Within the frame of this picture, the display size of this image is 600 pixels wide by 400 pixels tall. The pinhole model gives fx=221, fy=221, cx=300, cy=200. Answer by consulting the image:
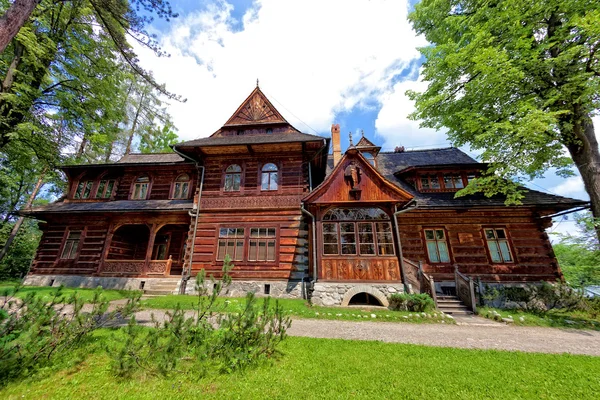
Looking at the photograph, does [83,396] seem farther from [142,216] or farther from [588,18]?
[588,18]

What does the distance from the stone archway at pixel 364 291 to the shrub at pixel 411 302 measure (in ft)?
1.13

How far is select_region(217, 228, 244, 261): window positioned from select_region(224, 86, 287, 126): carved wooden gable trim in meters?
7.86

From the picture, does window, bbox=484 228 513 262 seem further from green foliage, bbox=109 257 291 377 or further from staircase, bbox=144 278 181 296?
staircase, bbox=144 278 181 296

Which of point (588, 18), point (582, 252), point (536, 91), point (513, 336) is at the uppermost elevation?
point (588, 18)

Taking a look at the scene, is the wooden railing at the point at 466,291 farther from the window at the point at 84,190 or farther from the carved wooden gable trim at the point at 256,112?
the window at the point at 84,190

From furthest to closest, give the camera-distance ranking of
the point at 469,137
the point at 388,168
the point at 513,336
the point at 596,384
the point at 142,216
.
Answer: the point at 388,168
the point at 142,216
the point at 469,137
the point at 513,336
the point at 596,384

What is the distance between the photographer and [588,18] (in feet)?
24.6

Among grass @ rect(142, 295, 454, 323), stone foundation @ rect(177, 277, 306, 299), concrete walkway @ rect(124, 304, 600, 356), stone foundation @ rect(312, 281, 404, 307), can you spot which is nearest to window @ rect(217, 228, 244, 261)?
stone foundation @ rect(177, 277, 306, 299)

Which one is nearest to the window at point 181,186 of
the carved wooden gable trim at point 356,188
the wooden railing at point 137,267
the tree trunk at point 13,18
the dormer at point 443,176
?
the wooden railing at point 137,267

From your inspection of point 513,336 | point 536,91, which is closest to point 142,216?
point 513,336

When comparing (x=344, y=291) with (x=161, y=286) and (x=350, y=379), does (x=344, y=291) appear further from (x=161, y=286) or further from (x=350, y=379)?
(x=161, y=286)

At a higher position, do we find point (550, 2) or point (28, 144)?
point (550, 2)

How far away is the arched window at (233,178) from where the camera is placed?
14.2 metres

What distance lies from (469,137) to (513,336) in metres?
9.48
